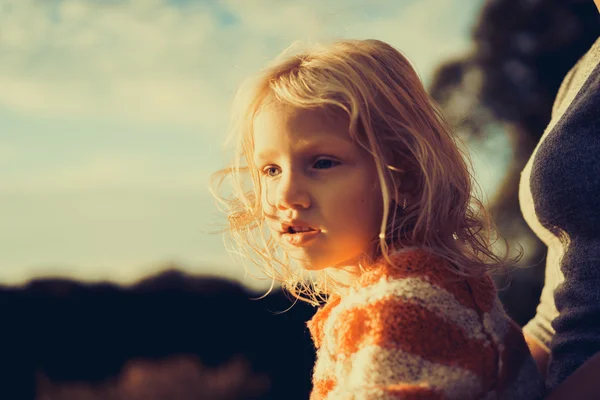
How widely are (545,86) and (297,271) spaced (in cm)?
288

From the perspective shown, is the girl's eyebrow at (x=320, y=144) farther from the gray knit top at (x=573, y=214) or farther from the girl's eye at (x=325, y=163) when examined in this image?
the gray knit top at (x=573, y=214)

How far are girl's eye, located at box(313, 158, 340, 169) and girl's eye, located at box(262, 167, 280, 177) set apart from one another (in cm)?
11

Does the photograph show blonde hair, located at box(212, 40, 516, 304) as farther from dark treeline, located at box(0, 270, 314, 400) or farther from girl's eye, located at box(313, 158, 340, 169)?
dark treeline, located at box(0, 270, 314, 400)

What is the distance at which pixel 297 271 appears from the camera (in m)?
1.74

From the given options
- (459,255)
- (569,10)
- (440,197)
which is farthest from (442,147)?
(569,10)

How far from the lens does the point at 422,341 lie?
1.07m

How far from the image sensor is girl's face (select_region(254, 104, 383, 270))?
4.13 ft

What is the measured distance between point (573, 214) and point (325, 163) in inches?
21.5

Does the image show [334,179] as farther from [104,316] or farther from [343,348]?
[104,316]

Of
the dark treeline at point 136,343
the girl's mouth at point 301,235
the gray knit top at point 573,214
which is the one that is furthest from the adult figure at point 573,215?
the dark treeline at point 136,343

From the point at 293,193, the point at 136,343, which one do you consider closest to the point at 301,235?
the point at 293,193

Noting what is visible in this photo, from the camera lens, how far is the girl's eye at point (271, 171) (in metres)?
1.36

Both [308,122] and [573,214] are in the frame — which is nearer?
[308,122]

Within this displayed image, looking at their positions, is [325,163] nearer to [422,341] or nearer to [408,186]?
[408,186]
